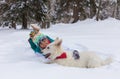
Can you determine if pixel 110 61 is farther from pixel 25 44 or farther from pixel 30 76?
pixel 25 44

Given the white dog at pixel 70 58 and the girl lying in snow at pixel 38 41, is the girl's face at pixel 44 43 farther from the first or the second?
the white dog at pixel 70 58

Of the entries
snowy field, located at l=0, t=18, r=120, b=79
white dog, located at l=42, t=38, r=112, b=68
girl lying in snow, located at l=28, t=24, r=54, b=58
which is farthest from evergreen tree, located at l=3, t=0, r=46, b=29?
white dog, located at l=42, t=38, r=112, b=68

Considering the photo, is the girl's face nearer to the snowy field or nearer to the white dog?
the snowy field

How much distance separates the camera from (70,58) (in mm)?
6016

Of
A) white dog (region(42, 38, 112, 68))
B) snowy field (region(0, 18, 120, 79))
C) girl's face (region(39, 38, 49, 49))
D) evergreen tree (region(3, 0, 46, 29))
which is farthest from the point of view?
evergreen tree (region(3, 0, 46, 29))

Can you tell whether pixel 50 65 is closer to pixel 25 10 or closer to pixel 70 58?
pixel 70 58

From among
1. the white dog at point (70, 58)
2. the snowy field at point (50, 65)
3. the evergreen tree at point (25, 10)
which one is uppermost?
the evergreen tree at point (25, 10)

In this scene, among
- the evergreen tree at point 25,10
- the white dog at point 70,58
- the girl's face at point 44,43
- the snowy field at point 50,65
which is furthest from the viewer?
the evergreen tree at point 25,10

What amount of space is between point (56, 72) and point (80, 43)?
3.18m

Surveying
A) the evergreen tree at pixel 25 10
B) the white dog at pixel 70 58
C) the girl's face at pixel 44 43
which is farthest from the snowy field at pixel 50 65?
the evergreen tree at pixel 25 10

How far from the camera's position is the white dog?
595cm

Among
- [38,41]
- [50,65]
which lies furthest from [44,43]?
[50,65]

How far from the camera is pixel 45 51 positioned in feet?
20.2

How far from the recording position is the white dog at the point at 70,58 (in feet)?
19.5
